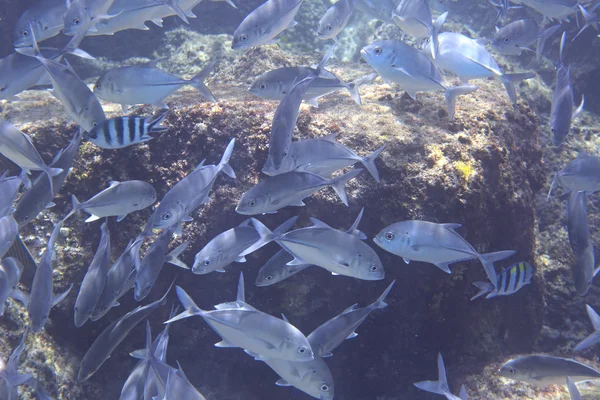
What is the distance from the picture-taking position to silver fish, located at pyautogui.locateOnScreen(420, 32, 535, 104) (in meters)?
3.77

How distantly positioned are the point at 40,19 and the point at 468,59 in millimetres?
5344

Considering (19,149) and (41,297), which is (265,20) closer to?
(19,149)

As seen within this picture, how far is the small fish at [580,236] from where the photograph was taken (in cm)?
421

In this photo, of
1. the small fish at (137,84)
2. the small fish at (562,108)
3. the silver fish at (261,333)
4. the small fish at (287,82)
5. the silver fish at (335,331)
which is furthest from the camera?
the small fish at (562,108)

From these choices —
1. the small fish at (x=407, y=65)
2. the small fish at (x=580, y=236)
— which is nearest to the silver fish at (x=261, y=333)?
the small fish at (x=407, y=65)

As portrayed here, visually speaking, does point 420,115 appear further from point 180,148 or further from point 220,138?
point 180,148

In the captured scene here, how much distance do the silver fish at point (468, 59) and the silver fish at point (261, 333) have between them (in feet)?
11.4

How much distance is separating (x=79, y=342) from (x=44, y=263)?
5.46 feet

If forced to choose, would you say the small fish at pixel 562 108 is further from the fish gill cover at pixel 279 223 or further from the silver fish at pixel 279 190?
the silver fish at pixel 279 190

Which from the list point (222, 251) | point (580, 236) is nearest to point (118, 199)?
point (222, 251)

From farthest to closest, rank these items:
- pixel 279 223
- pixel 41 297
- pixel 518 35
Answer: pixel 518 35 < pixel 279 223 < pixel 41 297

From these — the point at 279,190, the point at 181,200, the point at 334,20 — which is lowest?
the point at 181,200

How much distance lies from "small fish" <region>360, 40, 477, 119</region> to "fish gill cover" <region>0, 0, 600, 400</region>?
0.02 metres

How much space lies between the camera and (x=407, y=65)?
3416mm
